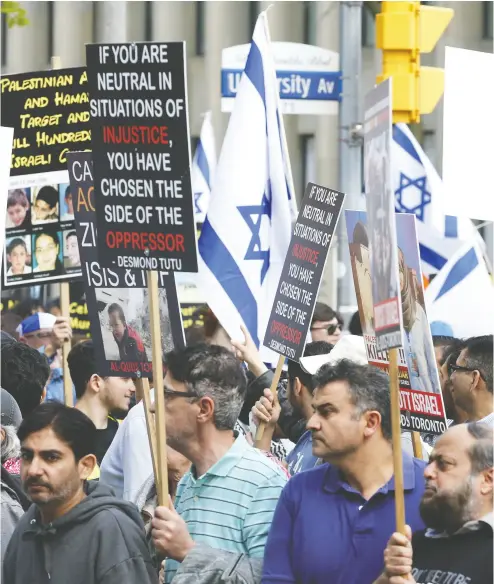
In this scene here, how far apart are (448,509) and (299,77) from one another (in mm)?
10595

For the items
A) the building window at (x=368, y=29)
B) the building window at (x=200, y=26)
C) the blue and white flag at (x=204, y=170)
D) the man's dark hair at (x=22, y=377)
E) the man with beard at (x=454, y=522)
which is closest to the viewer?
the man with beard at (x=454, y=522)

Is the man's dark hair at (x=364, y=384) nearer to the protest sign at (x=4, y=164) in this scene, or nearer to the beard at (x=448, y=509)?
the beard at (x=448, y=509)

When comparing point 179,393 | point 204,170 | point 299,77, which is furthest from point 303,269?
point 204,170

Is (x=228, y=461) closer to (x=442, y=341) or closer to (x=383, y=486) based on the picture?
(x=383, y=486)

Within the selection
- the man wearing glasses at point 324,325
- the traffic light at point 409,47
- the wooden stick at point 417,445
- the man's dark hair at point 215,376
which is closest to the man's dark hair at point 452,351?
the wooden stick at point 417,445

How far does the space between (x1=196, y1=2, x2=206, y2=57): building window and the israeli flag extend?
95.4ft

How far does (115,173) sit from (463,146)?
1.32 meters

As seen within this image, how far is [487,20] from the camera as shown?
108ft

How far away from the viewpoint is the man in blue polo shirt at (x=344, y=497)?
201 inches

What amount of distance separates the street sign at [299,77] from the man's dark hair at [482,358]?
8028mm

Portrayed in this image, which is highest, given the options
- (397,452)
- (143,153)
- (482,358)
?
(143,153)

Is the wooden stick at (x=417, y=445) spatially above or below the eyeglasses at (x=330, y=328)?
above

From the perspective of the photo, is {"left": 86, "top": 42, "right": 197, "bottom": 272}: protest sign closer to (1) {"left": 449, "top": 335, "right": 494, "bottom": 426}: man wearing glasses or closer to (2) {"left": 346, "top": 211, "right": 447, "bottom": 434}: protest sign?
(2) {"left": 346, "top": 211, "right": 447, "bottom": 434}: protest sign

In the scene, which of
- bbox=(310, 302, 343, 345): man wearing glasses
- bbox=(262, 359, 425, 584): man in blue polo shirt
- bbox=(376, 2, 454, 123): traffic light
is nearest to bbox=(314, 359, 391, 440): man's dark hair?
bbox=(262, 359, 425, 584): man in blue polo shirt
